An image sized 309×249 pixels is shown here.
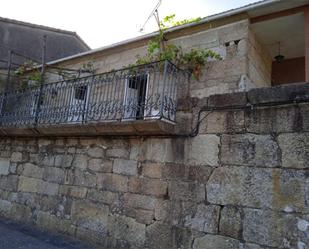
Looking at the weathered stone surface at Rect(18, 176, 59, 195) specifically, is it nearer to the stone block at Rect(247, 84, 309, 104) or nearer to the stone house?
the stone house

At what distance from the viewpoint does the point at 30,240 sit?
14.9ft

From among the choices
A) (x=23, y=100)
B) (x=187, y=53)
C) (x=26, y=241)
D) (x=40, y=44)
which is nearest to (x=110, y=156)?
(x=26, y=241)

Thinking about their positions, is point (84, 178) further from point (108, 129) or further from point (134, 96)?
point (134, 96)

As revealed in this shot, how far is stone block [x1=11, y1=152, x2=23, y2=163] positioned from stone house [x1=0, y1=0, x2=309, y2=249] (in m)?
0.04

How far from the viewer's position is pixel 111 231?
418 cm

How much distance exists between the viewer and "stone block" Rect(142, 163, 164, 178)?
3930mm

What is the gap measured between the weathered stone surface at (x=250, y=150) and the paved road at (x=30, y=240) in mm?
2567

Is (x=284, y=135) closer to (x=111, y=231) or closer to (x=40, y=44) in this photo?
(x=111, y=231)

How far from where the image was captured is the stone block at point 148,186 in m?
3.84

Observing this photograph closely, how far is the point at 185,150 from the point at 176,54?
2056 mm

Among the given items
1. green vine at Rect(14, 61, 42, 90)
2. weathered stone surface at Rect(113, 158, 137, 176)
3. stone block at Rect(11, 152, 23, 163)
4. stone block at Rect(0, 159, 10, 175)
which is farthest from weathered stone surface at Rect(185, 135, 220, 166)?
green vine at Rect(14, 61, 42, 90)

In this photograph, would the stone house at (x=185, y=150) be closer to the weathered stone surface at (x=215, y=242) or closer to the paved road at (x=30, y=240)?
the weathered stone surface at (x=215, y=242)

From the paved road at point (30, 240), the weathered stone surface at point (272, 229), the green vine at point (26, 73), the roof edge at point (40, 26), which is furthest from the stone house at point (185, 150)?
the roof edge at point (40, 26)

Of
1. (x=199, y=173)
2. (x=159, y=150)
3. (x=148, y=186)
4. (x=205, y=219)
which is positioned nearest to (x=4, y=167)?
(x=148, y=186)
